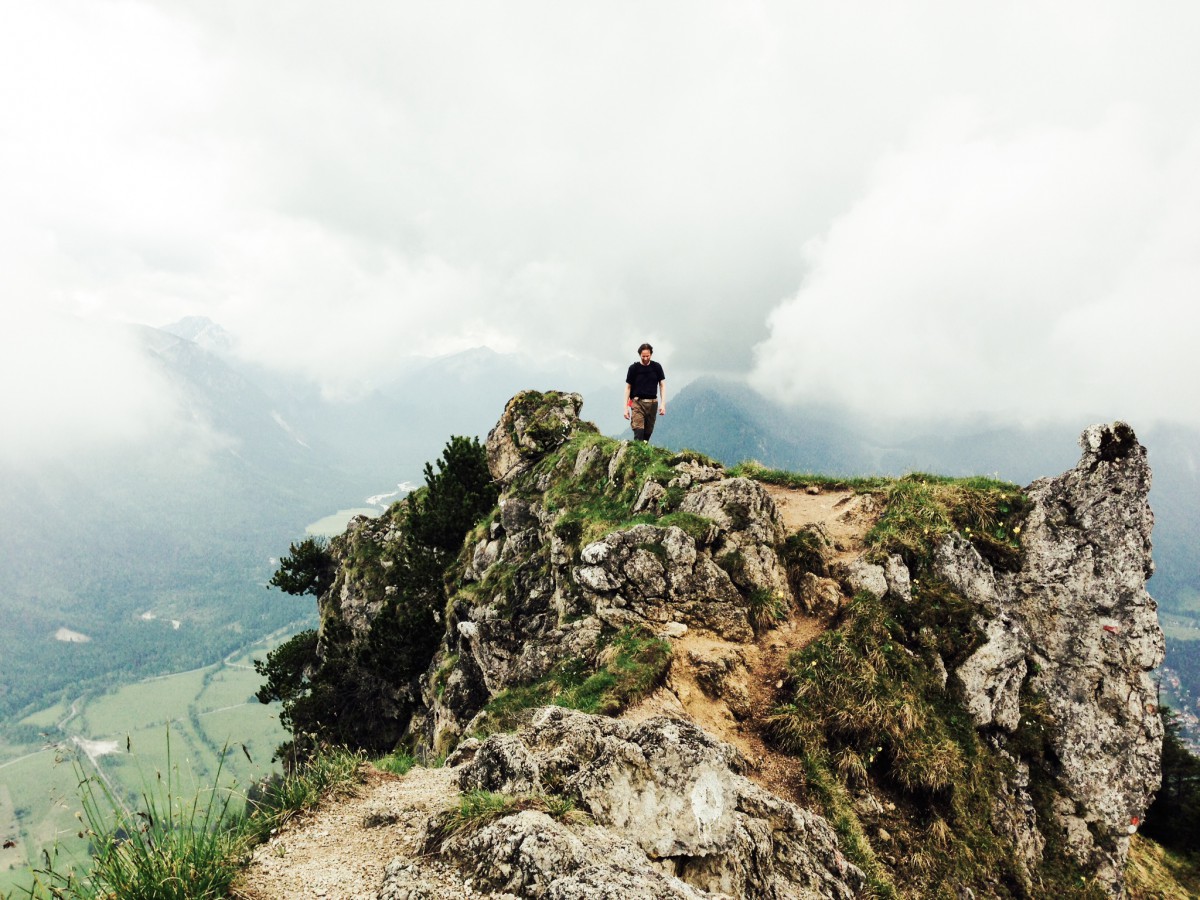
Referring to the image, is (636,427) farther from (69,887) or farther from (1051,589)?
(69,887)

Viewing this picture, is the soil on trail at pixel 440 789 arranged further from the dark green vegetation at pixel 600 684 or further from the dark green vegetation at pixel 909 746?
the dark green vegetation at pixel 909 746

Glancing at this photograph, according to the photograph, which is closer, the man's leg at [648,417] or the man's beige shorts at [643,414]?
the man's leg at [648,417]

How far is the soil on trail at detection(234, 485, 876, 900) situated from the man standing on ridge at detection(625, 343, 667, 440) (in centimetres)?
668

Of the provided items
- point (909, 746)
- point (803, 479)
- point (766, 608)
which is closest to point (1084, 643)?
point (909, 746)

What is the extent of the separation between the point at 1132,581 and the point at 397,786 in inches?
798

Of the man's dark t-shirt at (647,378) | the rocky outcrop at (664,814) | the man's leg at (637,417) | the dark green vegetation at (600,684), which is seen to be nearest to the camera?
the rocky outcrop at (664,814)

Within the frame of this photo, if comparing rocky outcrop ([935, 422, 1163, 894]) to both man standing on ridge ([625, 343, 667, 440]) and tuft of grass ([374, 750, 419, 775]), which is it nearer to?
man standing on ridge ([625, 343, 667, 440])

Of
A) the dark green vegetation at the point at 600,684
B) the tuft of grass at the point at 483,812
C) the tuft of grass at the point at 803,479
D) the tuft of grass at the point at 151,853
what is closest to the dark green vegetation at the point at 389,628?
the dark green vegetation at the point at 600,684

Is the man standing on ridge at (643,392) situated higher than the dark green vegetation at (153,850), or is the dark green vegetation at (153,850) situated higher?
the man standing on ridge at (643,392)

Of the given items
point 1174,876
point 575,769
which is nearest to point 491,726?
point 575,769

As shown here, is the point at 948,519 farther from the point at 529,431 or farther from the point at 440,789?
the point at 529,431

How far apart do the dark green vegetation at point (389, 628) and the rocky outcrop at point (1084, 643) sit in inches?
922

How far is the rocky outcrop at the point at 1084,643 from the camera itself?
1465cm


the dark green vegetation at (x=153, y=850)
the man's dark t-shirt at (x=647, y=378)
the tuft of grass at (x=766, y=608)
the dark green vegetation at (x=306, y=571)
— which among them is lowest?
the dark green vegetation at (x=153, y=850)
